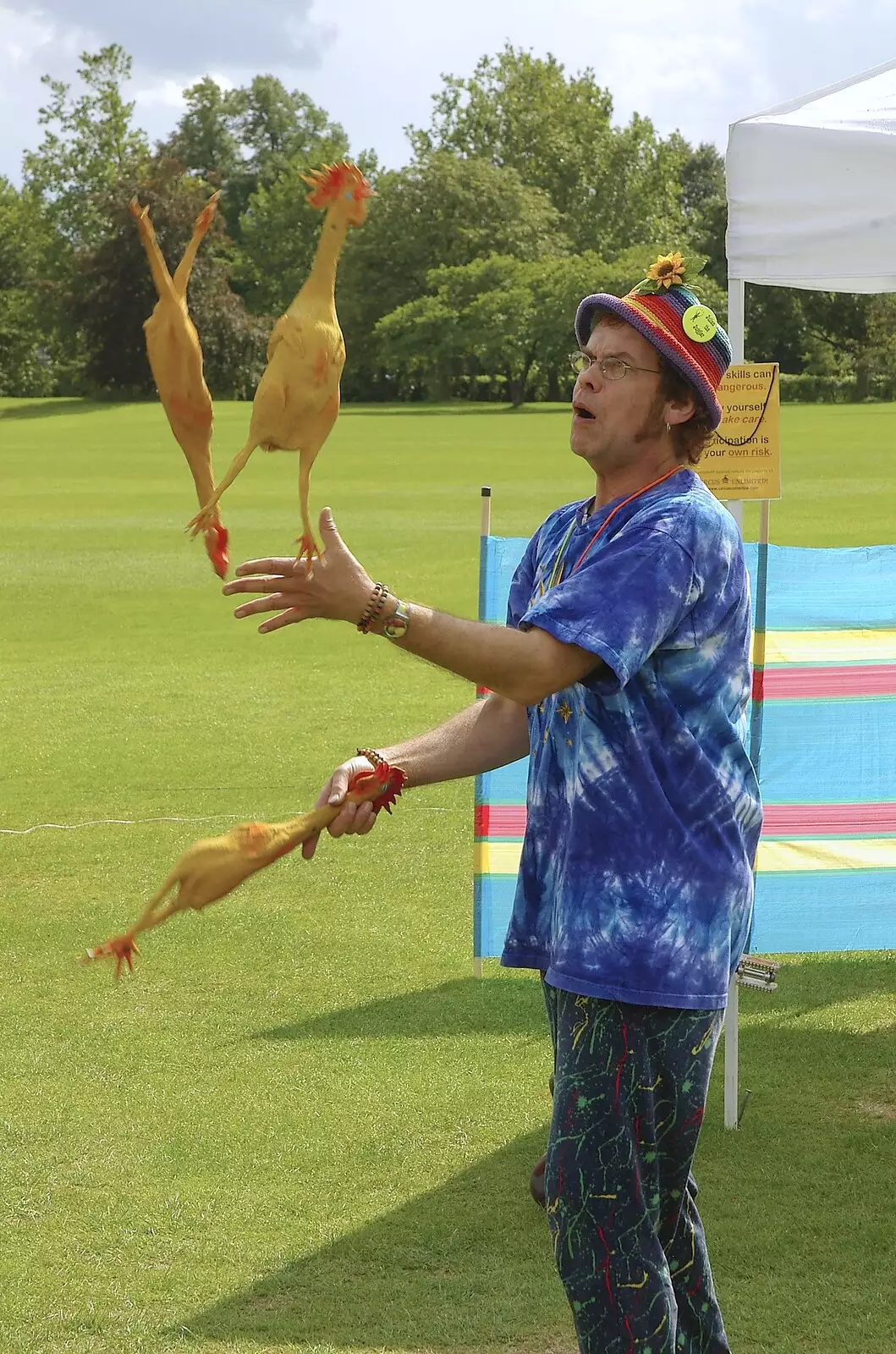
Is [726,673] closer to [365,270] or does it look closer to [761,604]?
[365,270]

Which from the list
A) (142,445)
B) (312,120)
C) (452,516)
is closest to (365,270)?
(312,120)

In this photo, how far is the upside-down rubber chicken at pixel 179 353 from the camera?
178 cm

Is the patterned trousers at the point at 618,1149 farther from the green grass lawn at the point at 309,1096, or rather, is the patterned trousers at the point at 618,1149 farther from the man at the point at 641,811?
the green grass lawn at the point at 309,1096

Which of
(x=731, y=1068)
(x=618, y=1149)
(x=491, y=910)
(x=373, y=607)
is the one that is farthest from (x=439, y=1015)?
(x=373, y=607)

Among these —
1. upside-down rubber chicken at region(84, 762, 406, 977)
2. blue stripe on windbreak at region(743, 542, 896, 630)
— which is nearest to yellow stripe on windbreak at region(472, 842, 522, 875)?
blue stripe on windbreak at region(743, 542, 896, 630)

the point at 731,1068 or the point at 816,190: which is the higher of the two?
the point at 816,190

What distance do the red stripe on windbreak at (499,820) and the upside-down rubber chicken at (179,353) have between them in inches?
148

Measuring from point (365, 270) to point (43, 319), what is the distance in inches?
21.9

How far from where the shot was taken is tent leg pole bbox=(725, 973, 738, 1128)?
468 cm

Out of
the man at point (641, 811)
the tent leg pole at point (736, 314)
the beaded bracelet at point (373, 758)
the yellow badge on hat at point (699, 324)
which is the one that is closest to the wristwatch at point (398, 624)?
the man at point (641, 811)

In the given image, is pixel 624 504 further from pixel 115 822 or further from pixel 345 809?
pixel 115 822

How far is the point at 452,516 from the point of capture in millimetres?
22734

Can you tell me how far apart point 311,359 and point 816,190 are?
9.32ft

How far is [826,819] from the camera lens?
17.4 ft
